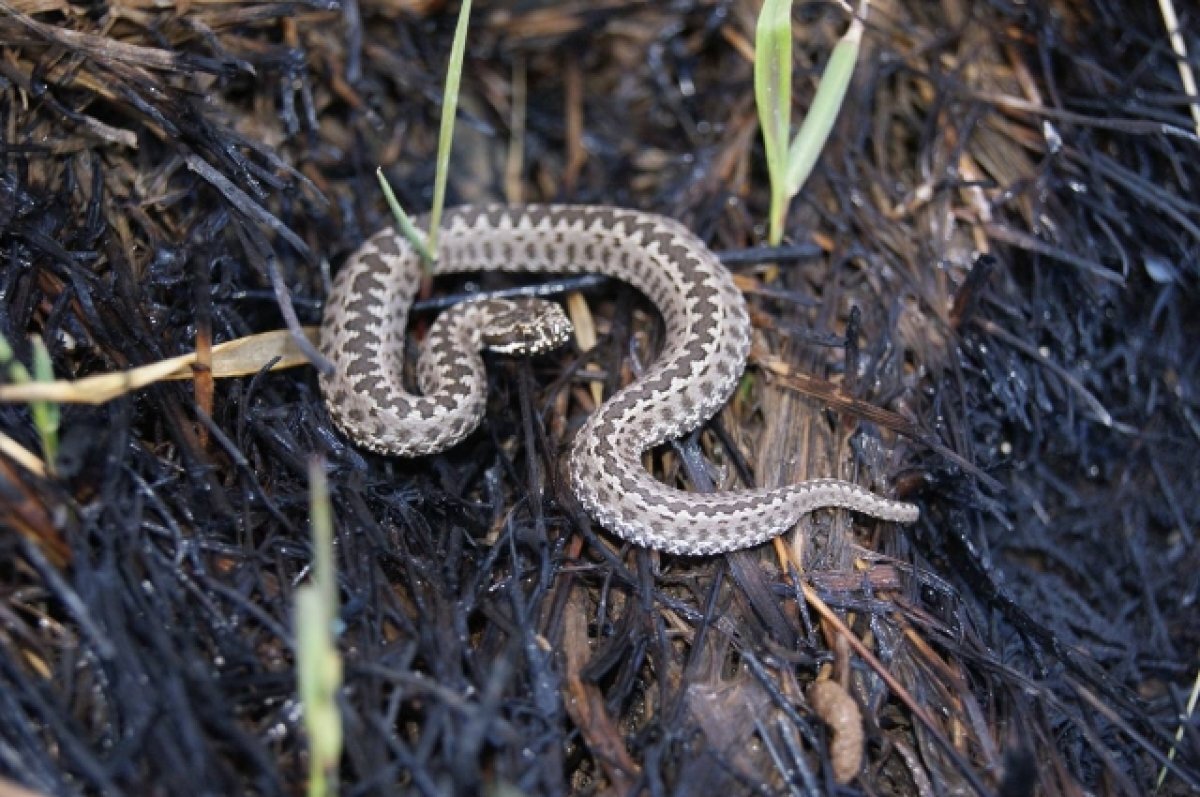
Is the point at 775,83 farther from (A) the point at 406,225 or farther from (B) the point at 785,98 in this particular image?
(A) the point at 406,225

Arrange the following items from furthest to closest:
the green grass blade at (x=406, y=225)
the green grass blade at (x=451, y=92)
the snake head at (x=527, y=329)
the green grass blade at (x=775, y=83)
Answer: the snake head at (x=527, y=329)
the green grass blade at (x=775, y=83)
the green grass blade at (x=406, y=225)
the green grass blade at (x=451, y=92)

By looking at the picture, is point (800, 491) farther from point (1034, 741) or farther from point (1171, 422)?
point (1171, 422)

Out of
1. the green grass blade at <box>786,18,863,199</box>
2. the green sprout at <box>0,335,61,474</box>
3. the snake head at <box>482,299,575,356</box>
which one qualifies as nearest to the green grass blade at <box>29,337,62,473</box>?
the green sprout at <box>0,335,61,474</box>

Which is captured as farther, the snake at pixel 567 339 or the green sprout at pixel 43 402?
the snake at pixel 567 339

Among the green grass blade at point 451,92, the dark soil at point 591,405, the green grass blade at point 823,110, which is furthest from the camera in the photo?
the green grass blade at point 823,110

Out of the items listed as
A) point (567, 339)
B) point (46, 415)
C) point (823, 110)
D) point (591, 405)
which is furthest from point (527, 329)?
point (46, 415)

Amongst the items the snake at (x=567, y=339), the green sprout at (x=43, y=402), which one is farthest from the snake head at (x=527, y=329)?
the green sprout at (x=43, y=402)

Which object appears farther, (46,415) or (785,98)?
(785,98)

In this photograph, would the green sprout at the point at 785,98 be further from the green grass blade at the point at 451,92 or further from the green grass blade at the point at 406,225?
the green grass blade at the point at 406,225

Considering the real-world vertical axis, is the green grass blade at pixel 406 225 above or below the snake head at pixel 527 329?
above
